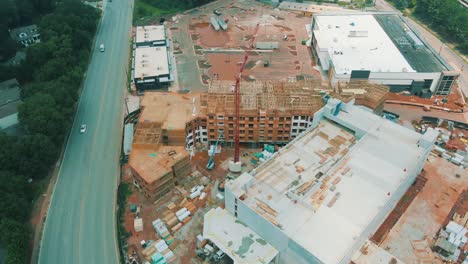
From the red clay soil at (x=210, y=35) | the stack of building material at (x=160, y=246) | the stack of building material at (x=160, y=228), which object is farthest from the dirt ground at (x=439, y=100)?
the stack of building material at (x=160, y=246)

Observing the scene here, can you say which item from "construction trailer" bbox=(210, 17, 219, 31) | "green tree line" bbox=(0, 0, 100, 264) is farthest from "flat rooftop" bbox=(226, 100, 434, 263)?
"construction trailer" bbox=(210, 17, 219, 31)

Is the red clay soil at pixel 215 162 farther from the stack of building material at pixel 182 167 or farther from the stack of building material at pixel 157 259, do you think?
the stack of building material at pixel 157 259

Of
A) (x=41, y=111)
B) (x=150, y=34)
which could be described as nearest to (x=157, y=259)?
(x=41, y=111)

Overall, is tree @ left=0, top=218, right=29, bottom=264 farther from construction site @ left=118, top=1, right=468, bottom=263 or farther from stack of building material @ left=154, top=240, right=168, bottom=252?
stack of building material @ left=154, top=240, right=168, bottom=252

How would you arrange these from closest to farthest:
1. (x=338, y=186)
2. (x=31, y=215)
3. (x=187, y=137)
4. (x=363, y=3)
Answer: (x=338, y=186) → (x=31, y=215) → (x=187, y=137) → (x=363, y=3)

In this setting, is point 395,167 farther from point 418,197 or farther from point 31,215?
point 31,215

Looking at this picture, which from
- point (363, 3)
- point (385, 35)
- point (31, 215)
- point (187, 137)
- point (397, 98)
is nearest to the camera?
point (31, 215)

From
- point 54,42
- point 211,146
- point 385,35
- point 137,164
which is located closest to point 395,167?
point 211,146
